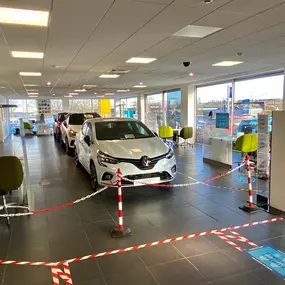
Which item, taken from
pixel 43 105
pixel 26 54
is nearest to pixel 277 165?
pixel 26 54

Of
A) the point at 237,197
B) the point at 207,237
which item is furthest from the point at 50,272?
the point at 237,197

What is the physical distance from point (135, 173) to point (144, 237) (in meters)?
1.54

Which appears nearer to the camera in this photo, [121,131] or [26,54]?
[26,54]

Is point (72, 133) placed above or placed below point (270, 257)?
above

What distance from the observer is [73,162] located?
859 centimetres

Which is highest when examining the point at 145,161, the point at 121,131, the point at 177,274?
the point at 121,131

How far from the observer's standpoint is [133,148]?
5.25m

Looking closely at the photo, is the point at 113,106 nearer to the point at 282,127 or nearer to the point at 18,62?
the point at 18,62

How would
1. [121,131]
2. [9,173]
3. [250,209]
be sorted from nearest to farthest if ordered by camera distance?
[9,173] < [250,209] < [121,131]

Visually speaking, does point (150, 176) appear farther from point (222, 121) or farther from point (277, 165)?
point (222, 121)

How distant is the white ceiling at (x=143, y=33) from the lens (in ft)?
10.8

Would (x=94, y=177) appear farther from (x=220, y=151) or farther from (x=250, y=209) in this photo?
(x=220, y=151)

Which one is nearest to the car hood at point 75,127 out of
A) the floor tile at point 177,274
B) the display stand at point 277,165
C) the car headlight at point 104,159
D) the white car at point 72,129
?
the white car at point 72,129

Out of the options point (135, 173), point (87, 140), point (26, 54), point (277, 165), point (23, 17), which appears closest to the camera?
point (23, 17)
